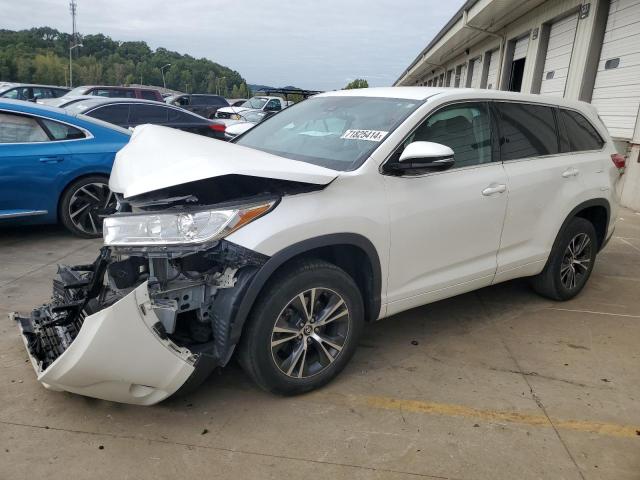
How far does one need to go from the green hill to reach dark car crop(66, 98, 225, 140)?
57879mm

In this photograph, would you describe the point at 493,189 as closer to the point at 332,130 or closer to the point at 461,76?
the point at 332,130

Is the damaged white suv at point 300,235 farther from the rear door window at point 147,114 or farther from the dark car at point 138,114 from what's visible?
the rear door window at point 147,114

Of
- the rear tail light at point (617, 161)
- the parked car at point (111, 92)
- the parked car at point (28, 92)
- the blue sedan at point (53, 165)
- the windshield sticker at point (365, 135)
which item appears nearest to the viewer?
the windshield sticker at point (365, 135)

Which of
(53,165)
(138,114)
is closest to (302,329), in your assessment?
(53,165)

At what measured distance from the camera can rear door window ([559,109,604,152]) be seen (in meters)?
4.38

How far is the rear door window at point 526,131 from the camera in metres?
3.89

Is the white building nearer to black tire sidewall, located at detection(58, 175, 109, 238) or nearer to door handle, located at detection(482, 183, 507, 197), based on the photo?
door handle, located at detection(482, 183, 507, 197)

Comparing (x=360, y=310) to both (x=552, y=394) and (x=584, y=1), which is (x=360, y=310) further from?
(x=584, y=1)

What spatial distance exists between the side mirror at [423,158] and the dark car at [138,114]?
7.12 m

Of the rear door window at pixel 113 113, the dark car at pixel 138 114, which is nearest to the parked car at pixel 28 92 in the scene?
the dark car at pixel 138 114

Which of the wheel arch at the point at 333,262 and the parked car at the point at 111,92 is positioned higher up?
the parked car at the point at 111,92

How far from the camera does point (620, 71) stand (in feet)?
31.5

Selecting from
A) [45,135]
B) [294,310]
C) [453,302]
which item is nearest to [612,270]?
[453,302]

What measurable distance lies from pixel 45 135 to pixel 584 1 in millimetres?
10463
